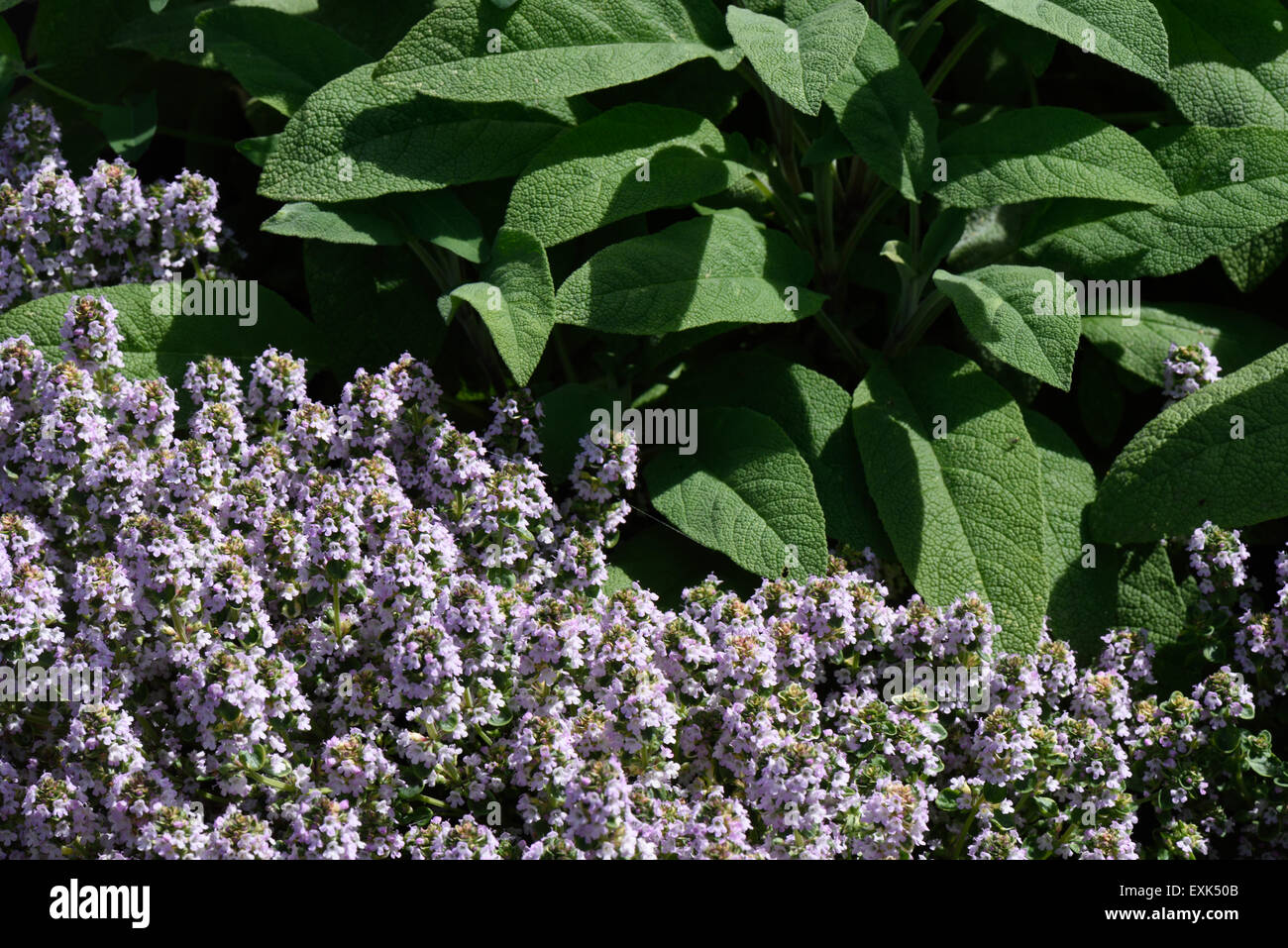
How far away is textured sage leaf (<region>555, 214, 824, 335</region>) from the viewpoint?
284 centimetres

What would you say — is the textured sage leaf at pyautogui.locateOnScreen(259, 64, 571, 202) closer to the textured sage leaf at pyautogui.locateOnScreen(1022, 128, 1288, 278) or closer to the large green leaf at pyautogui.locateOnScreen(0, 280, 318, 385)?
the large green leaf at pyautogui.locateOnScreen(0, 280, 318, 385)

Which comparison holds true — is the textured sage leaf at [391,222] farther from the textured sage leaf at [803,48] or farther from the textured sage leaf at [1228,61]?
the textured sage leaf at [1228,61]

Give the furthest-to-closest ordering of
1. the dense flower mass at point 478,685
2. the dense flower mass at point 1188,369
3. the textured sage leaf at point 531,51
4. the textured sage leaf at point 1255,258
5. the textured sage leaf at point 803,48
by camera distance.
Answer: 1. the textured sage leaf at point 1255,258
2. the dense flower mass at point 1188,369
3. the textured sage leaf at point 531,51
4. the textured sage leaf at point 803,48
5. the dense flower mass at point 478,685

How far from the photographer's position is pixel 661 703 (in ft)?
7.34

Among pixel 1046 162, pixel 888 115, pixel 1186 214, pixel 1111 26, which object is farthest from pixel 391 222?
pixel 1186 214

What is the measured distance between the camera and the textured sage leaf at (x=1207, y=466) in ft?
9.27

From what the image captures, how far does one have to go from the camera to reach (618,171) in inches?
119

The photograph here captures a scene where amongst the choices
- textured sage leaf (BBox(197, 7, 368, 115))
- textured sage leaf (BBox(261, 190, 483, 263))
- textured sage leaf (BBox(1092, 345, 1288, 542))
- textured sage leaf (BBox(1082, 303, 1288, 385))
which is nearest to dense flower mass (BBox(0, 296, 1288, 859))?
textured sage leaf (BBox(1092, 345, 1288, 542))

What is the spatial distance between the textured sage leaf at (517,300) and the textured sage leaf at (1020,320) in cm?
85

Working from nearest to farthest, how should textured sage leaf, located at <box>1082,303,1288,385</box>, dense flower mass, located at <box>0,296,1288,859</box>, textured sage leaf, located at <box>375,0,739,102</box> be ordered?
dense flower mass, located at <box>0,296,1288,859</box> < textured sage leaf, located at <box>375,0,739,102</box> < textured sage leaf, located at <box>1082,303,1288,385</box>

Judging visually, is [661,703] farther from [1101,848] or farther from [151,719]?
[151,719]

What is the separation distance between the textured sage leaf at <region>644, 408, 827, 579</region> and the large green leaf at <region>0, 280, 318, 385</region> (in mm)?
1023

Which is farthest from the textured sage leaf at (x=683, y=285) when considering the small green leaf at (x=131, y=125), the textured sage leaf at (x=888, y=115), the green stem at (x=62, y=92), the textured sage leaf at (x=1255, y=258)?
the green stem at (x=62, y=92)

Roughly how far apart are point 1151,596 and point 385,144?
2002mm
